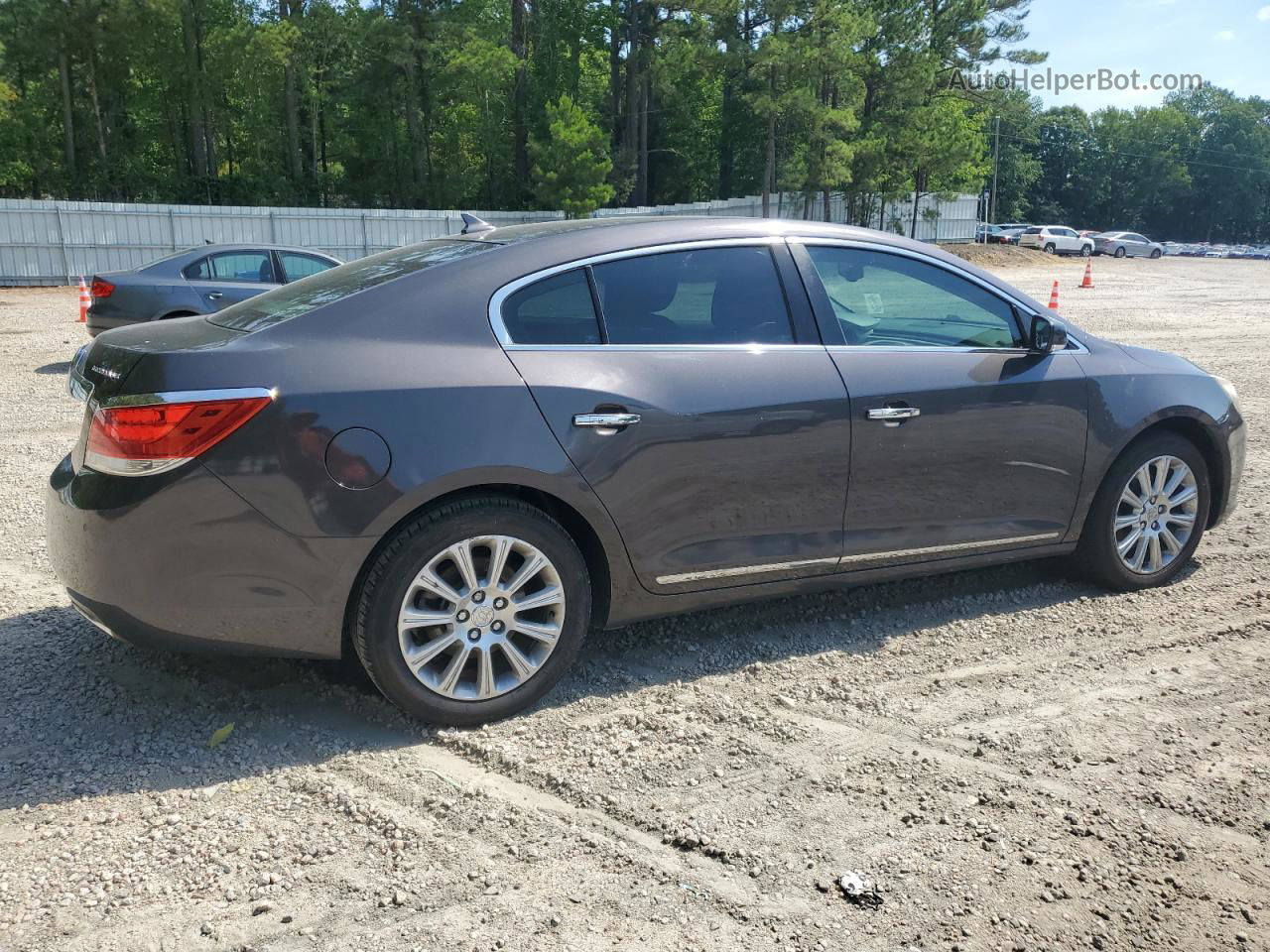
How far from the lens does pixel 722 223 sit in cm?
429

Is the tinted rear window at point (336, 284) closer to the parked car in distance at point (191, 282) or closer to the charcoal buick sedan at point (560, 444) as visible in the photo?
the charcoal buick sedan at point (560, 444)

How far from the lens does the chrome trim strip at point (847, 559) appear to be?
3.97m

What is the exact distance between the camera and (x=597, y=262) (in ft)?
12.8

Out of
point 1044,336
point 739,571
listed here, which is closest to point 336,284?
point 739,571

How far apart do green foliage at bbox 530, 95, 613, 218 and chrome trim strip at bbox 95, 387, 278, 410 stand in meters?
39.5

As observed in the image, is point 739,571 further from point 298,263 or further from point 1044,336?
point 298,263

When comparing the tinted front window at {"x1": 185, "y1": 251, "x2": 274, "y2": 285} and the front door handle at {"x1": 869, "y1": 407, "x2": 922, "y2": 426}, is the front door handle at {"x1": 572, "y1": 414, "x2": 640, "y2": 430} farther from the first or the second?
the tinted front window at {"x1": 185, "y1": 251, "x2": 274, "y2": 285}

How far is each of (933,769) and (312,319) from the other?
2.44 m

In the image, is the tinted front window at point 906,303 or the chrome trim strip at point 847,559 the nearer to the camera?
the chrome trim strip at point 847,559

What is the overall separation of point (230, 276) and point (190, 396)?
10.2 m

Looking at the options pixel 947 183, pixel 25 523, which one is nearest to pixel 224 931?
pixel 25 523

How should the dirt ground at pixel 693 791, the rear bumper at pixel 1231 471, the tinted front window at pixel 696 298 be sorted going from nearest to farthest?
the dirt ground at pixel 693 791, the tinted front window at pixel 696 298, the rear bumper at pixel 1231 471

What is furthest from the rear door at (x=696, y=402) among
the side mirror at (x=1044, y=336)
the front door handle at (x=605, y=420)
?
the side mirror at (x=1044, y=336)

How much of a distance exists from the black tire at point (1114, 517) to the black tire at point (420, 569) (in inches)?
100
